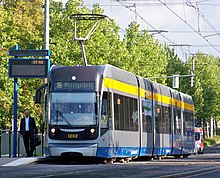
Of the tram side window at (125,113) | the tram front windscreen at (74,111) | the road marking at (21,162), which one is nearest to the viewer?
the road marking at (21,162)

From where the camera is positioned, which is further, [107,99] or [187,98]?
[187,98]

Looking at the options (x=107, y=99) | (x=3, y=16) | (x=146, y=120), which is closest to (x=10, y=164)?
(x=107, y=99)

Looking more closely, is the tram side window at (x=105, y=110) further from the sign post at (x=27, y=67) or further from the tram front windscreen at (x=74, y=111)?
the sign post at (x=27, y=67)

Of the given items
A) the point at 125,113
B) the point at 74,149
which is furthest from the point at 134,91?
the point at 74,149


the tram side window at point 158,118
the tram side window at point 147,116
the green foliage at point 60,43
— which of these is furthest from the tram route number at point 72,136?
the green foliage at point 60,43

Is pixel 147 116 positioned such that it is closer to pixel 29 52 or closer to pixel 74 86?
pixel 29 52

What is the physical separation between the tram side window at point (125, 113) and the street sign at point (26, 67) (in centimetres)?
327

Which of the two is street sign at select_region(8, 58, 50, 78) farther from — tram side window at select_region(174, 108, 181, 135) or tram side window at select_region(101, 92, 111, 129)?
tram side window at select_region(174, 108, 181, 135)

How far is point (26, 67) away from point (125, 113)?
13.9 feet

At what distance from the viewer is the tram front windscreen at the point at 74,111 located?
83.7 feet

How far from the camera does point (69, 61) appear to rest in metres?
54.9

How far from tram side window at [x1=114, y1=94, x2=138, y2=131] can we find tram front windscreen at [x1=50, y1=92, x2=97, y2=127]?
4.92ft

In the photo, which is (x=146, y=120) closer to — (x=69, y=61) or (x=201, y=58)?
(x=69, y=61)

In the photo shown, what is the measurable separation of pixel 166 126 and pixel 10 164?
13.6 m
